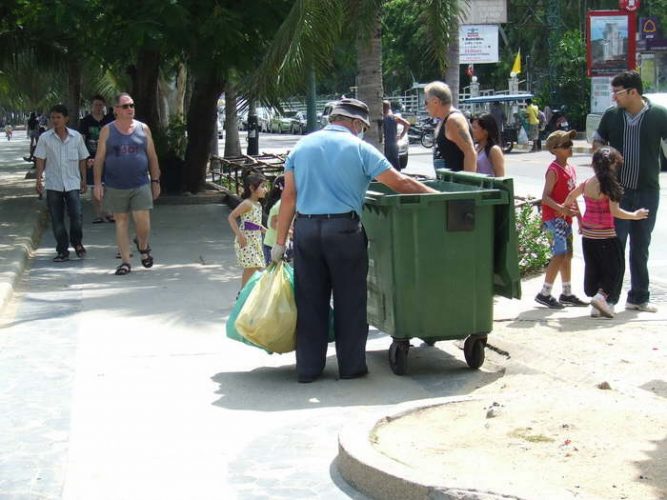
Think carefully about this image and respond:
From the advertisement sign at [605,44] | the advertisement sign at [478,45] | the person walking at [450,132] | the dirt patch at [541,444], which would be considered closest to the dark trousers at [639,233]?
the person walking at [450,132]

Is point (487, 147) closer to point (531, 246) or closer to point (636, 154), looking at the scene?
point (636, 154)

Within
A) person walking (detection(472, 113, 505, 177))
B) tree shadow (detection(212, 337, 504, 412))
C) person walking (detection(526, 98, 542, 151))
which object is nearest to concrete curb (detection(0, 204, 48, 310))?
tree shadow (detection(212, 337, 504, 412))

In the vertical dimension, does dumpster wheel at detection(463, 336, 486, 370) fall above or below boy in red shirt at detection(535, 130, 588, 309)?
below

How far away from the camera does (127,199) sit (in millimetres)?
11703

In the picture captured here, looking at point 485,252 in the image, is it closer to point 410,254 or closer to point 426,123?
point 410,254

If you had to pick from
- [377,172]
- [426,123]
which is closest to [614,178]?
[377,172]

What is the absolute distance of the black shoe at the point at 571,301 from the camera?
9523 millimetres

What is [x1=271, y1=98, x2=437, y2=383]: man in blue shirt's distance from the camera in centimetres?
695

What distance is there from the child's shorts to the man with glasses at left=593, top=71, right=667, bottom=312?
44cm

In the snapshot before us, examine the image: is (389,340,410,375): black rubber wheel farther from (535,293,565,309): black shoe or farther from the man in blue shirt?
(535,293,565,309): black shoe

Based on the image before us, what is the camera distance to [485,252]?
23.8ft

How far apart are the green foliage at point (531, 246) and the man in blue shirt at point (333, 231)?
4.19 m

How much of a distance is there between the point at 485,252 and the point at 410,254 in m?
0.53

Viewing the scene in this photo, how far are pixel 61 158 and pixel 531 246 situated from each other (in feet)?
17.2
